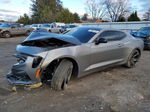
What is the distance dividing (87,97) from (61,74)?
2.53ft

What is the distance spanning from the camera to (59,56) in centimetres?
288

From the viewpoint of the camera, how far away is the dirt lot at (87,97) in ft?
8.43

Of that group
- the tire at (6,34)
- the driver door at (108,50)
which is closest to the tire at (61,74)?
the driver door at (108,50)

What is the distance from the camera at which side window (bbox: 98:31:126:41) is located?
13.2ft

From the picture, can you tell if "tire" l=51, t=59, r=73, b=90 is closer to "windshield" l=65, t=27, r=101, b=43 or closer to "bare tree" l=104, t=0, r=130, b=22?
"windshield" l=65, t=27, r=101, b=43

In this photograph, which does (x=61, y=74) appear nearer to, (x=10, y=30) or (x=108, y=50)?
(x=108, y=50)

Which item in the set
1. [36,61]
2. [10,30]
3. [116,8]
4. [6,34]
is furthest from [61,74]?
[116,8]

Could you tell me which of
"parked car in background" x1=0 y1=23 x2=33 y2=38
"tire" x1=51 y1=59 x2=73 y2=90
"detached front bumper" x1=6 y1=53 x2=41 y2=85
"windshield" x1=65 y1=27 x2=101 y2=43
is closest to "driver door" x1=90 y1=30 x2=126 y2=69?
"windshield" x1=65 y1=27 x2=101 y2=43

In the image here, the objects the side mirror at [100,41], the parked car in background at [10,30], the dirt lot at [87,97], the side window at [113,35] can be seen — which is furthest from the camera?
the parked car in background at [10,30]

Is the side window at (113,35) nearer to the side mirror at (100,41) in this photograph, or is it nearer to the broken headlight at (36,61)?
the side mirror at (100,41)

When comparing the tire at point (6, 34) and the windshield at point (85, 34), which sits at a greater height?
the windshield at point (85, 34)

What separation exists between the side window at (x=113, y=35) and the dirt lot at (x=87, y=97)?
1270mm

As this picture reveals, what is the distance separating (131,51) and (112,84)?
180 cm

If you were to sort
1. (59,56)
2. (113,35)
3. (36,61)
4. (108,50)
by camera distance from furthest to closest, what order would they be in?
(113,35)
(108,50)
(59,56)
(36,61)
